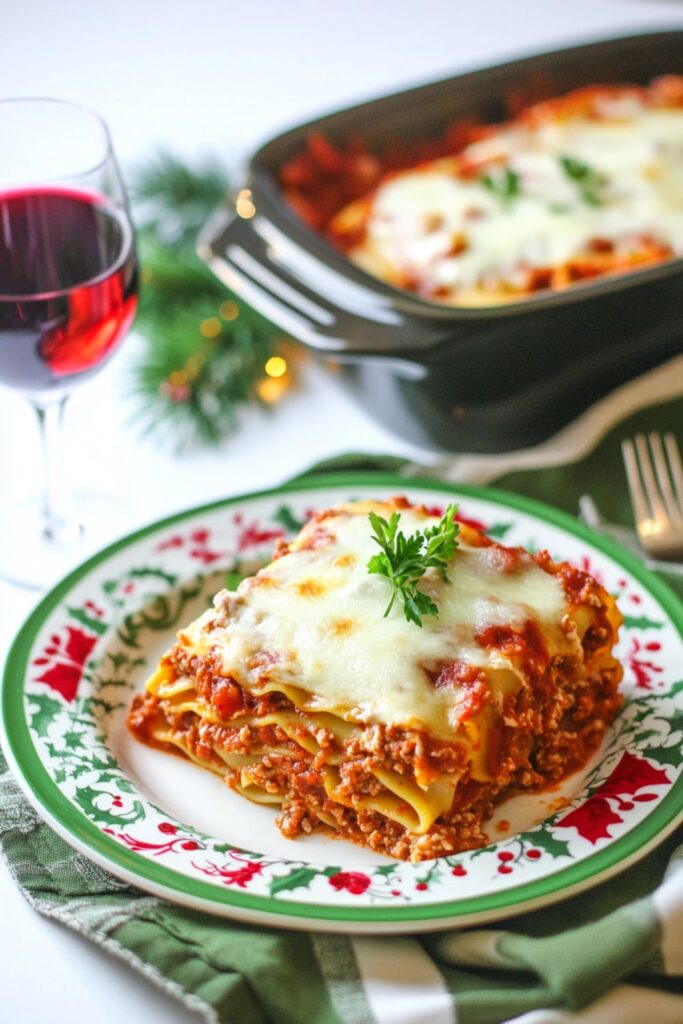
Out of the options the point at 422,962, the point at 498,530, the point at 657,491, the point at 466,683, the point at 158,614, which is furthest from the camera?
the point at 657,491

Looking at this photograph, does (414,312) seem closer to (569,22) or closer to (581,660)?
(581,660)

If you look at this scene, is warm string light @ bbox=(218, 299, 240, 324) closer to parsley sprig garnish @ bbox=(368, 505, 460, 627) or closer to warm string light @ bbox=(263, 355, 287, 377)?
warm string light @ bbox=(263, 355, 287, 377)

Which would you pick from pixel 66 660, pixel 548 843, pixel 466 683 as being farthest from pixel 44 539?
pixel 548 843

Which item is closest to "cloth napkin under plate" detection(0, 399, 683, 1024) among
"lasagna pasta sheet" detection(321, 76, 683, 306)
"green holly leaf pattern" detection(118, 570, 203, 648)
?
"green holly leaf pattern" detection(118, 570, 203, 648)

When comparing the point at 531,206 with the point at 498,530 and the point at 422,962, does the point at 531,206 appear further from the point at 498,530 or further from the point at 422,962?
the point at 422,962

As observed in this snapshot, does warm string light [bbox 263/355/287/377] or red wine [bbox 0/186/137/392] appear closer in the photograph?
red wine [bbox 0/186/137/392]

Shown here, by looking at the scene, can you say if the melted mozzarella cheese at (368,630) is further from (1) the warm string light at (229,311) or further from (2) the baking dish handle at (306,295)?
(1) the warm string light at (229,311)

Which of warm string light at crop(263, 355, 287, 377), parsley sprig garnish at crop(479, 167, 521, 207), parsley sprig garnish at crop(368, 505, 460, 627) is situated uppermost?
parsley sprig garnish at crop(479, 167, 521, 207)

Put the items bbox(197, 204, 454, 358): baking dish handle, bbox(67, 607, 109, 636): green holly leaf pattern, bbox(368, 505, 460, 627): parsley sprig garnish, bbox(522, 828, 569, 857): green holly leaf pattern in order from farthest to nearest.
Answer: bbox(197, 204, 454, 358): baking dish handle → bbox(67, 607, 109, 636): green holly leaf pattern → bbox(368, 505, 460, 627): parsley sprig garnish → bbox(522, 828, 569, 857): green holly leaf pattern
